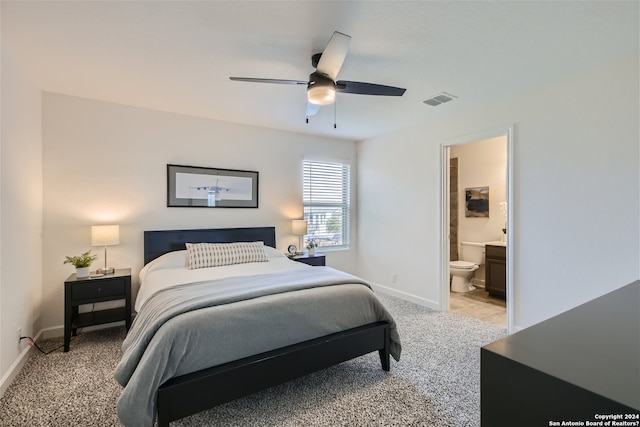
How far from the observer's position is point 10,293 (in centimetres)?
223

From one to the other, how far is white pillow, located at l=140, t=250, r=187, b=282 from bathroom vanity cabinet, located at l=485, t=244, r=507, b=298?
421 cm

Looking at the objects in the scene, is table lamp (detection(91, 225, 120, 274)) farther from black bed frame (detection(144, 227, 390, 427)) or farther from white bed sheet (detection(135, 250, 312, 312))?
black bed frame (detection(144, 227, 390, 427))

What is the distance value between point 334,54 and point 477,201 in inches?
164

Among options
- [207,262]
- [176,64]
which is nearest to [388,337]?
A: [207,262]

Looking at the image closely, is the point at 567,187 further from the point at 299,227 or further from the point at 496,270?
the point at 299,227

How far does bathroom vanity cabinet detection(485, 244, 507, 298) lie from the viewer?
4.19 meters

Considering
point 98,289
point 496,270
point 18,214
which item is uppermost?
point 18,214

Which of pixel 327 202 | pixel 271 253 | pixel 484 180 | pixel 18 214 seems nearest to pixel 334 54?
pixel 271 253

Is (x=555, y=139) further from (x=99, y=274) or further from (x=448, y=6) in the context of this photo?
(x=99, y=274)

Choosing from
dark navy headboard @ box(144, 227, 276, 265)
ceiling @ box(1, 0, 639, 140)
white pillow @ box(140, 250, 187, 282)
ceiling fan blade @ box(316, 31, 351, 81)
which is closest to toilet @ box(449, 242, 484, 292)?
ceiling @ box(1, 0, 639, 140)

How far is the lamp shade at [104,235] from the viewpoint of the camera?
2.92 m

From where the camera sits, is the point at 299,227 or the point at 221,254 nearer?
the point at 221,254

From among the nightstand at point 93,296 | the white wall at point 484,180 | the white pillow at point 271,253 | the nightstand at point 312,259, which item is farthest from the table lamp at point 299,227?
the white wall at point 484,180

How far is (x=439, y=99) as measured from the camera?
317 cm
